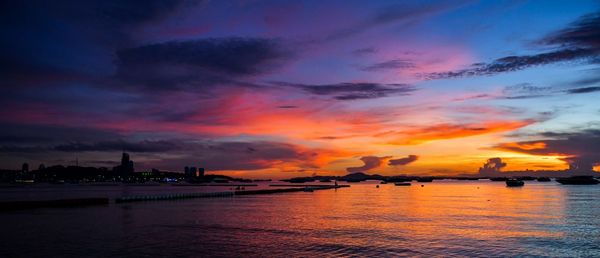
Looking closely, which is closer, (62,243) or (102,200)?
(62,243)

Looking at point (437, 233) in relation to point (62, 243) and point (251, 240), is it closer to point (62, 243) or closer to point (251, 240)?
point (251, 240)

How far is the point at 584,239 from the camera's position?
146 ft

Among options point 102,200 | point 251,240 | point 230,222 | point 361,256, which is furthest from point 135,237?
point 102,200

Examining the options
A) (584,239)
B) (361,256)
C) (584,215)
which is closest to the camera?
(361,256)

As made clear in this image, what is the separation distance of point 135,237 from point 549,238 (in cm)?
3944

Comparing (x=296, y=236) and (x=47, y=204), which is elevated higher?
(x=47, y=204)

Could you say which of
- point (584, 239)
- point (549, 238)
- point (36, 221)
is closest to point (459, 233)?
point (549, 238)

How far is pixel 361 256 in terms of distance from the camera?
34.9 metres

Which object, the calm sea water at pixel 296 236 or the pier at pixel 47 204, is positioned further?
the pier at pixel 47 204

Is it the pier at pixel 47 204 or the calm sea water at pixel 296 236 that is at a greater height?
the pier at pixel 47 204

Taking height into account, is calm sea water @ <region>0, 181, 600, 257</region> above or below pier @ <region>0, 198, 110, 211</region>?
below

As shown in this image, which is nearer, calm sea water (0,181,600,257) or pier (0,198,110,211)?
calm sea water (0,181,600,257)

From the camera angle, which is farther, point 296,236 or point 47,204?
point 47,204

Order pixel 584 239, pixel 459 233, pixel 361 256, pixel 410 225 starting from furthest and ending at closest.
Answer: pixel 410 225 < pixel 459 233 < pixel 584 239 < pixel 361 256
